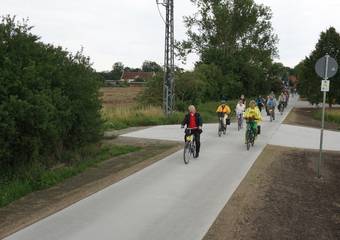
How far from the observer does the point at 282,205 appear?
9.66m

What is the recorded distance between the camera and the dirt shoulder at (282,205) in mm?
7832

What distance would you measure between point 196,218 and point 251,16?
52.5 meters

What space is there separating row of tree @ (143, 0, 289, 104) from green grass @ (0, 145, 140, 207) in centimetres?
3505

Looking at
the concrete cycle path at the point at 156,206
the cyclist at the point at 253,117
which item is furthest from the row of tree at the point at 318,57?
the concrete cycle path at the point at 156,206

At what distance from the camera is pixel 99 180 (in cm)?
1134

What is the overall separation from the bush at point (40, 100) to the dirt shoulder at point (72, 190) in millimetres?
939

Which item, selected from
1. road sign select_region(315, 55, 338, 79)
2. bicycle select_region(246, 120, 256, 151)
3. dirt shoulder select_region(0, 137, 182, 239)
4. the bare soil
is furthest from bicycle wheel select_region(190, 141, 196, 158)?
the bare soil

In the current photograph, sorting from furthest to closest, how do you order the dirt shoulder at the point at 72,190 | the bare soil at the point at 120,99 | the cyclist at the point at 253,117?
1. the bare soil at the point at 120,99
2. the cyclist at the point at 253,117
3. the dirt shoulder at the point at 72,190

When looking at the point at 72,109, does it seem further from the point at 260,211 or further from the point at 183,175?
the point at 260,211

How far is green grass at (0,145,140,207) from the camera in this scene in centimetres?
959

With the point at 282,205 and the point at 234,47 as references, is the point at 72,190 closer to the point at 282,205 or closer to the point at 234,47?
the point at 282,205

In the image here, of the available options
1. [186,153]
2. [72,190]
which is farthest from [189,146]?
[72,190]

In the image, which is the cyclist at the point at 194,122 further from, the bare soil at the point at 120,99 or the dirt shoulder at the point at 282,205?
the bare soil at the point at 120,99

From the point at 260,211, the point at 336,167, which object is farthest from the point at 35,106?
the point at 336,167
